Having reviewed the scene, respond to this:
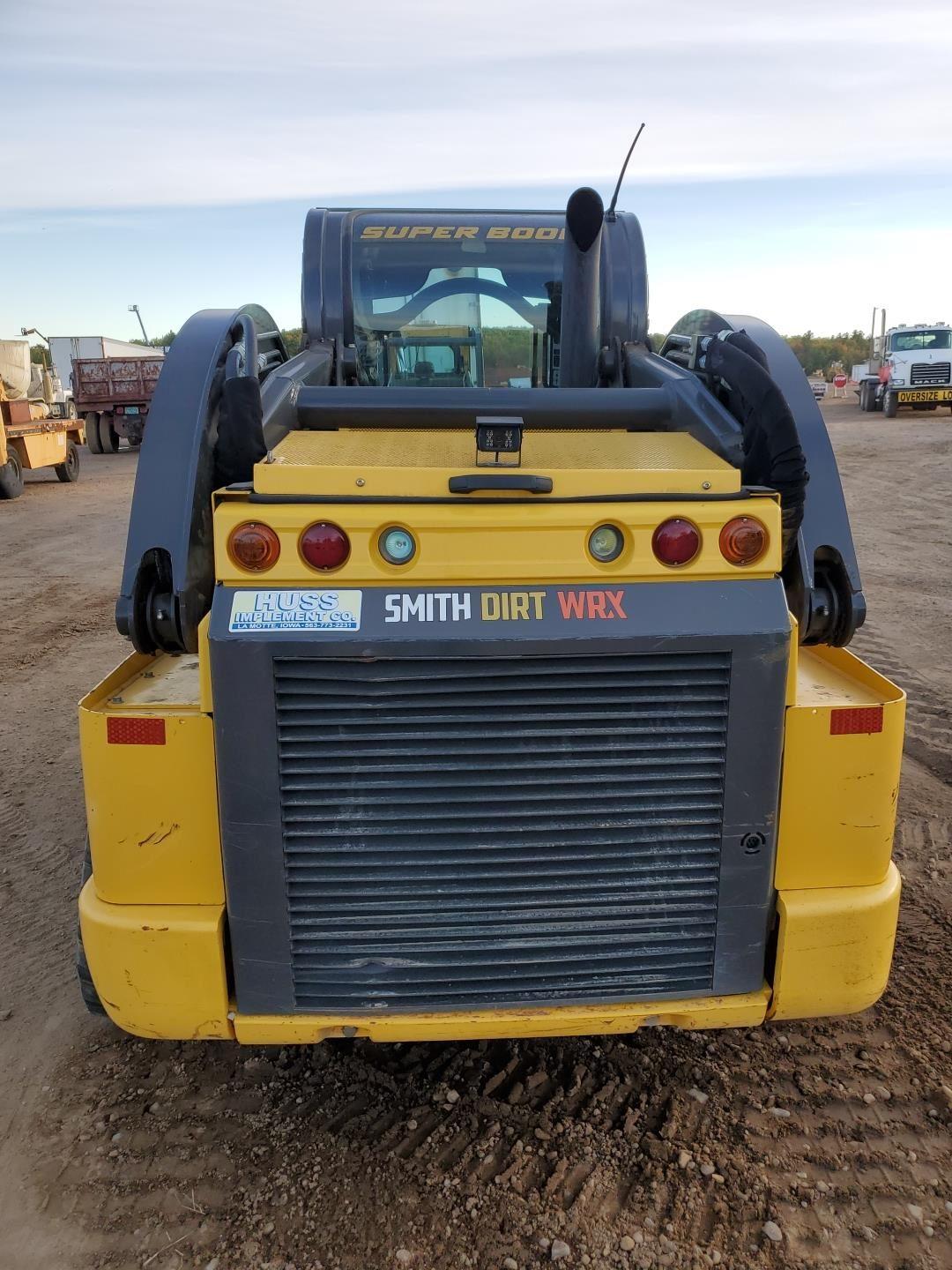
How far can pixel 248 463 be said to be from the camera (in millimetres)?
2387

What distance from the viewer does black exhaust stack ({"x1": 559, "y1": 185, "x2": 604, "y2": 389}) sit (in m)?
3.22

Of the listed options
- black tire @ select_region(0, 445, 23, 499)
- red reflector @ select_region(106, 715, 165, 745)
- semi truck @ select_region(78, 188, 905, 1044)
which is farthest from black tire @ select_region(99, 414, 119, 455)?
red reflector @ select_region(106, 715, 165, 745)

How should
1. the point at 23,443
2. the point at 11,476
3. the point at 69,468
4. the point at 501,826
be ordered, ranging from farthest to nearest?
the point at 69,468
the point at 23,443
the point at 11,476
the point at 501,826

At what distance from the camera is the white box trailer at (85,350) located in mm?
36812

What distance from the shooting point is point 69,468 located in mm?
19188

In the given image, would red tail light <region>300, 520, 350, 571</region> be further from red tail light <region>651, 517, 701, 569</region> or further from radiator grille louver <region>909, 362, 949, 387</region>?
radiator grille louver <region>909, 362, 949, 387</region>

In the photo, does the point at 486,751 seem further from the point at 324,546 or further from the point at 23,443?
the point at 23,443

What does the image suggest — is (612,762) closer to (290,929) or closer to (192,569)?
(290,929)

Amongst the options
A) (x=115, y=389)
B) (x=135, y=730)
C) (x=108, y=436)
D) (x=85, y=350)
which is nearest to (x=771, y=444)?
(x=135, y=730)

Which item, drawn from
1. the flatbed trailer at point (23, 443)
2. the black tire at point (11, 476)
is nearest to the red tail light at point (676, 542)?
the flatbed trailer at point (23, 443)

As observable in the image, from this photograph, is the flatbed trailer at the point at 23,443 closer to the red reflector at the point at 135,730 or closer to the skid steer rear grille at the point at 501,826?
the red reflector at the point at 135,730

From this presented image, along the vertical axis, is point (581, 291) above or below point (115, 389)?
above

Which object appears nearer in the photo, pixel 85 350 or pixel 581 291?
pixel 581 291

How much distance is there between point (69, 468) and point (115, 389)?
220 inches
